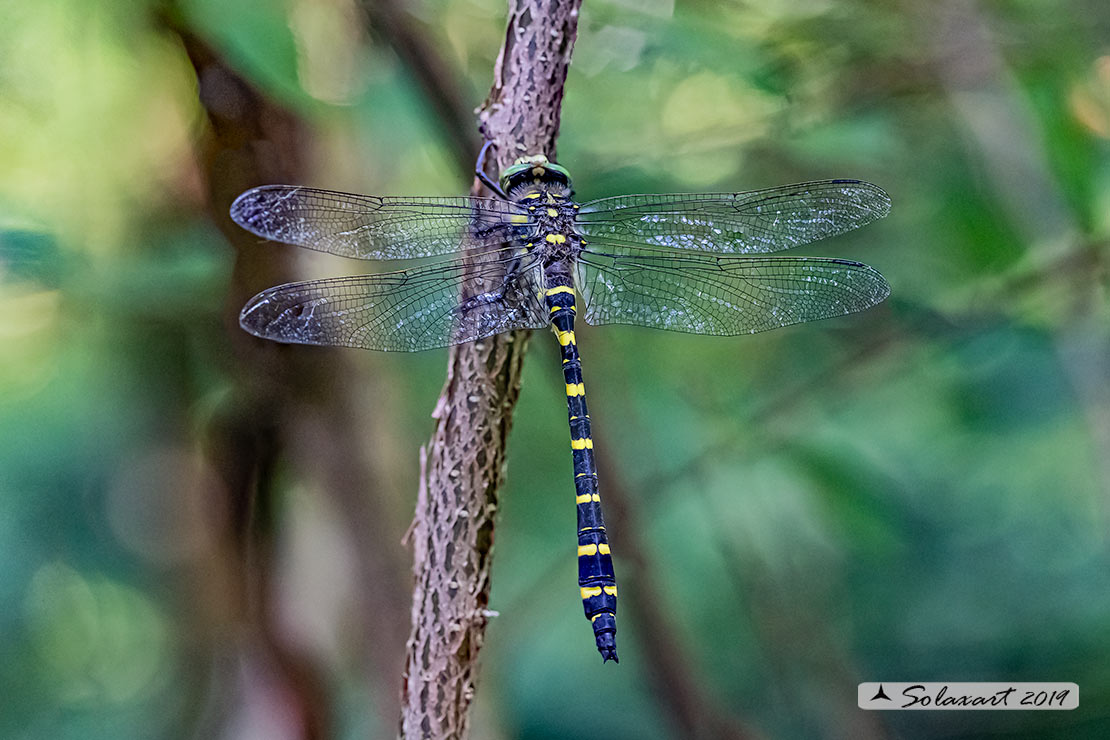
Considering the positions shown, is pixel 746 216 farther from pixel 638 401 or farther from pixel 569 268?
pixel 638 401

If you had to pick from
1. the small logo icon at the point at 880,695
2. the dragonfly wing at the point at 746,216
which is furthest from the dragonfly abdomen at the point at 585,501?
the small logo icon at the point at 880,695

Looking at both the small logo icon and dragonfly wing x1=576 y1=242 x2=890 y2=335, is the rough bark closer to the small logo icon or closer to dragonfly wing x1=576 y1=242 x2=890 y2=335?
dragonfly wing x1=576 y1=242 x2=890 y2=335

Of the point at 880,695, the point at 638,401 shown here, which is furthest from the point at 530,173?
the point at 880,695

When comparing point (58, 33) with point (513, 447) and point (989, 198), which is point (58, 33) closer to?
point (513, 447)

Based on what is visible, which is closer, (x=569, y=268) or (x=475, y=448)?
(x=475, y=448)

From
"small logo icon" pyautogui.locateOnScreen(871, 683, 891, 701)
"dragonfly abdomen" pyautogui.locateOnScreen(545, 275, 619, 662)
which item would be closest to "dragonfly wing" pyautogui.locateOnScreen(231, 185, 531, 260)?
"dragonfly abdomen" pyautogui.locateOnScreen(545, 275, 619, 662)

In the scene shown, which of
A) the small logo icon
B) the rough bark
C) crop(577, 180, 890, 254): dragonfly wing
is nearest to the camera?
the rough bark

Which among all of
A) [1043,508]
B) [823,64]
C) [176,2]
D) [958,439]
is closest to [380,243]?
[176,2]
